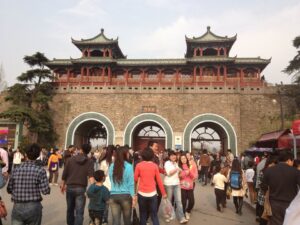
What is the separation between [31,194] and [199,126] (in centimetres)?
2043

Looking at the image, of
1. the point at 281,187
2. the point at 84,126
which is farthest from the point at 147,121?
the point at 281,187

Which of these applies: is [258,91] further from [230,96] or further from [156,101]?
[156,101]

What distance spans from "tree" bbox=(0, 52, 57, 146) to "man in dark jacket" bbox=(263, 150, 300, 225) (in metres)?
19.1

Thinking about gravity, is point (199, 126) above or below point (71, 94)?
below

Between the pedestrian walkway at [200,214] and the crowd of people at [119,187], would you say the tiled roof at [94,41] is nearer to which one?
the pedestrian walkway at [200,214]

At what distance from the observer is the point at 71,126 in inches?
872

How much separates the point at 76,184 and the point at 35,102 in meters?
18.9

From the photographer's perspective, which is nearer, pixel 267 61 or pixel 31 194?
pixel 31 194

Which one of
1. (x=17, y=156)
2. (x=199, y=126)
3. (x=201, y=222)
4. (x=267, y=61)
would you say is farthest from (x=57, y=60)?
(x=201, y=222)

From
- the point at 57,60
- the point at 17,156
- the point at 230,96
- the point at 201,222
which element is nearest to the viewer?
the point at 201,222

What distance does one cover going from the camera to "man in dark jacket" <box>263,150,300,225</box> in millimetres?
3961

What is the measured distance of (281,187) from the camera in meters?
3.98

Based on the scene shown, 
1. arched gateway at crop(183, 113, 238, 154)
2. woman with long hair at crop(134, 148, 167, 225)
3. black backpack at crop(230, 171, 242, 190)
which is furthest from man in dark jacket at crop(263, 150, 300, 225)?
arched gateway at crop(183, 113, 238, 154)

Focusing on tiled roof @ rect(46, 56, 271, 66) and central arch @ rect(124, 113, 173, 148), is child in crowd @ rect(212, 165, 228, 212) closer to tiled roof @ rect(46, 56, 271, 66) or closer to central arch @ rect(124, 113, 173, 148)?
central arch @ rect(124, 113, 173, 148)
